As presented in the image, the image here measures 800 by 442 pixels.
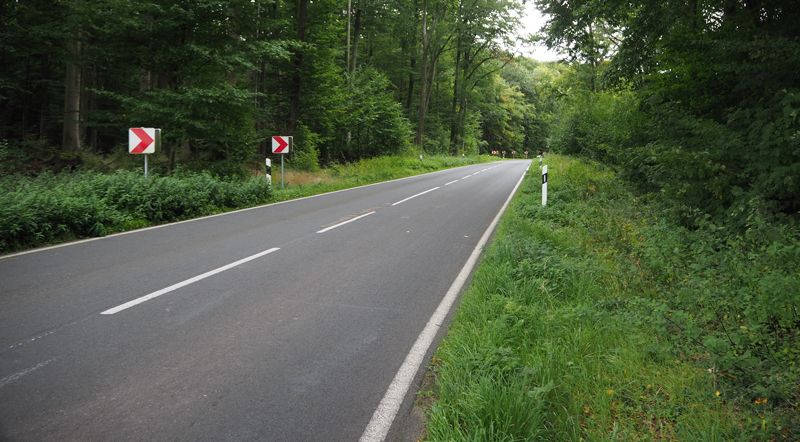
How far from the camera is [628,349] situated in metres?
3.46

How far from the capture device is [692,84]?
8258mm

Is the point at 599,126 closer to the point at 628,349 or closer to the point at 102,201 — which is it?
the point at 628,349

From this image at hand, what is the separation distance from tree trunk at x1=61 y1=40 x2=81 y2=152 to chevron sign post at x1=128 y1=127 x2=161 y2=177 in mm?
8244

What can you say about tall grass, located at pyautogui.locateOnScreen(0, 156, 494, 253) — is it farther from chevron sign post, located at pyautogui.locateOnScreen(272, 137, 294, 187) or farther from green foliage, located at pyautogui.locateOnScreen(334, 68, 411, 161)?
green foliage, located at pyautogui.locateOnScreen(334, 68, 411, 161)

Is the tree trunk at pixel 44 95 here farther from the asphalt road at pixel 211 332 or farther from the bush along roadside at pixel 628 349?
the bush along roadside at pixel 628 349

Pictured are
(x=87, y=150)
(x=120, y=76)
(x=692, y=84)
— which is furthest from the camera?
(x=120, y=76)

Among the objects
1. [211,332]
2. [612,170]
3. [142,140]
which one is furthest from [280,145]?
[211,332]

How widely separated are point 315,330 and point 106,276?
3216mm

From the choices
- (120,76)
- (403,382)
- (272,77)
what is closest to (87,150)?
(120,76)

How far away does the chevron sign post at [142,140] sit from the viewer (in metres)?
10.1

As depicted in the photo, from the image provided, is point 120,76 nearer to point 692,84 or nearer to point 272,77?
point 272,77

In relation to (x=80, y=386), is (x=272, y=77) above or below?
above

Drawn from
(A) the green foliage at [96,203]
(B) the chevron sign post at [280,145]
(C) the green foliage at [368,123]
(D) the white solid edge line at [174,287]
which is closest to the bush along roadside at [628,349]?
(D) the white solid edge line at [174,287]

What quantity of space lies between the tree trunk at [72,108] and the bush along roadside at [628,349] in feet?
57.5
